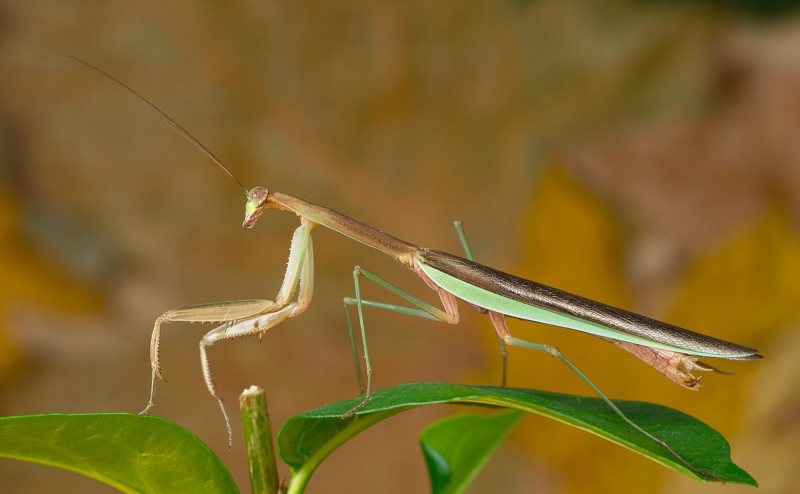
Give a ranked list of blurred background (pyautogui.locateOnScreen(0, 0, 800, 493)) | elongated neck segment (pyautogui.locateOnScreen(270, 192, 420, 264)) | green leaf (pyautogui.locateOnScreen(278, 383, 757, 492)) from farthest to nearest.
Answer: blurred background (pyautogui.locateOnScreen(0, 0, 800, 493)), elongated neck segment (pyautogui.locateOnScreen(270, 192, 420, 264)), green leaf (pyautogui.locateOnScreen(278, 383, 757, 492))

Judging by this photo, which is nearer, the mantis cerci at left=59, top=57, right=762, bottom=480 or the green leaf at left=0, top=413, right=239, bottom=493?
the green leaf at left=0, top=413, right=239, bottom=493

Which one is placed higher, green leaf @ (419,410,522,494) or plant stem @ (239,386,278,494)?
plant stem @ (239,386,278,494)

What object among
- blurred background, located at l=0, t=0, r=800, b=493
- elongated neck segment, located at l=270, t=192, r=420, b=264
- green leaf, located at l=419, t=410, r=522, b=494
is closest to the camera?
green leaf, located at l=419, t=410, r=522, b=494

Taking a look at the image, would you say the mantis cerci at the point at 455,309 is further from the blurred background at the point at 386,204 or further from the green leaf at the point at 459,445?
the blurred background at the point at 386,204

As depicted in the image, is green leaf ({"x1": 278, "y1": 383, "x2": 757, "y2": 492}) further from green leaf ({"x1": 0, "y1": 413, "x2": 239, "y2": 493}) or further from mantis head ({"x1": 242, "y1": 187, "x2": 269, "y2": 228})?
mantis head ({"x1": 242, "y1": 187, "x2": 269, "y2": 228})

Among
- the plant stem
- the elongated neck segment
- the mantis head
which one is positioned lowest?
the plant stem

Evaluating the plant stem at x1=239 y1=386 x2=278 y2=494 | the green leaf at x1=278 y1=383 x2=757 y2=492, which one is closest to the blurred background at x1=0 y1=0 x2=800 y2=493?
the green leaf at x1=278 y1=383 x2=757 y2=492
